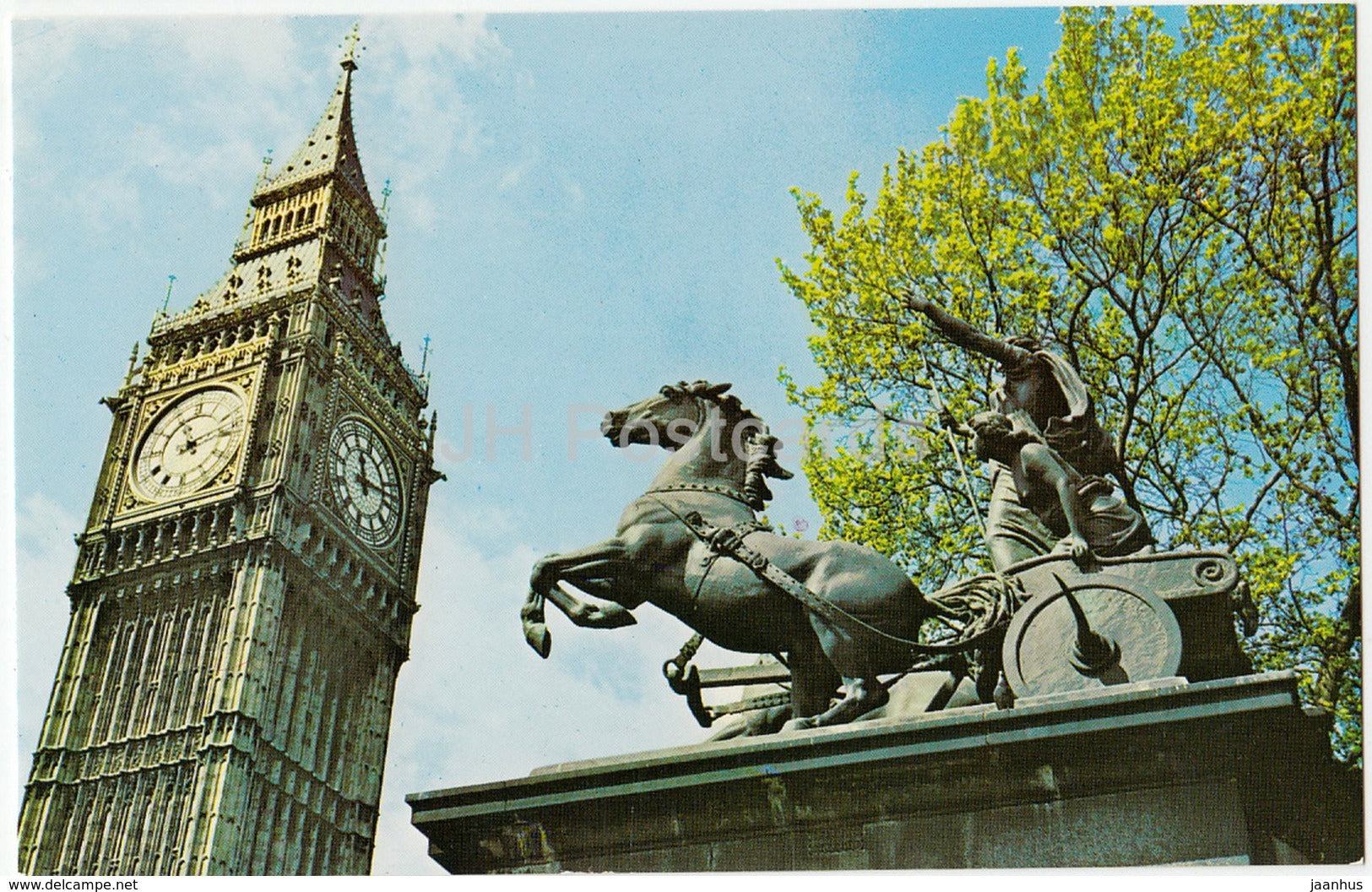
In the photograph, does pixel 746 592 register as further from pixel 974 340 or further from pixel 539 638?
pixel 974 340

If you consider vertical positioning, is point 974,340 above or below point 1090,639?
above

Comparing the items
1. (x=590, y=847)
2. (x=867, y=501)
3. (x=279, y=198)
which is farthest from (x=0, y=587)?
(x=279, y=198)

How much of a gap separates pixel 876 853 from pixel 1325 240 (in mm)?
10902

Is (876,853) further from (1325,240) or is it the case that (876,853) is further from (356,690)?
(356,690)

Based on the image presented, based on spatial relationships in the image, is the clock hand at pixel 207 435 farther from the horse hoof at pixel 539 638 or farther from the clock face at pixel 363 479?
the horse hoof at pixel 539 638

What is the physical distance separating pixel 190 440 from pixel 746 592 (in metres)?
62.9

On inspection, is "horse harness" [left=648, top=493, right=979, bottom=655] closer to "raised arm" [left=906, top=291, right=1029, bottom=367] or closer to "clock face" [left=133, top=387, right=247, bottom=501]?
"raised arm" [left=906, top=291, right=1029, bottom=367]

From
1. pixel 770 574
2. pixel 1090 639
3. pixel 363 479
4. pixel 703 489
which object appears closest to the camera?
pixel 1090 639

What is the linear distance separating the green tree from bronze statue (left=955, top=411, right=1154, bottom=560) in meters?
5.09

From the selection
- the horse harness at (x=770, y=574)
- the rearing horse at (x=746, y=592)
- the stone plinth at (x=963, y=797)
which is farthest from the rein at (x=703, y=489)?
the stone plinth at (x=963, y=797)

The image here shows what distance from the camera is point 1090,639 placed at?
9.52m

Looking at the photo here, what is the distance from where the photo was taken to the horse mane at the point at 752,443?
11.2 m

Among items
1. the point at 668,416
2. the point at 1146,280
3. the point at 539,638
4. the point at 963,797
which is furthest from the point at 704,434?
the point at 1146,280

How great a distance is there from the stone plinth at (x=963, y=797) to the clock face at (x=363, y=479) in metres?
61.8
